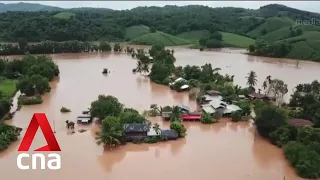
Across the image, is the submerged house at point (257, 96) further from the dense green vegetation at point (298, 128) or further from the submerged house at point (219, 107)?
the submerged house at point (219, 107)

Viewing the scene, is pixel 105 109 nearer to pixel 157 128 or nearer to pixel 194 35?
pixel 157 128

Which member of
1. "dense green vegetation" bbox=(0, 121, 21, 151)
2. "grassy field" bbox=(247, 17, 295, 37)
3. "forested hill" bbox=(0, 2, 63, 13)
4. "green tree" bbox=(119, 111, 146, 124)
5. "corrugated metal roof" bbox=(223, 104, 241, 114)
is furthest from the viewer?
"forested hill" bbox=(0, 2, 63, 13)

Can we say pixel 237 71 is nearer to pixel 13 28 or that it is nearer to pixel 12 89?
pixel 12 89

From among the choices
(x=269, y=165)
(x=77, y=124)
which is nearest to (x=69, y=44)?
(x=77, y=124)

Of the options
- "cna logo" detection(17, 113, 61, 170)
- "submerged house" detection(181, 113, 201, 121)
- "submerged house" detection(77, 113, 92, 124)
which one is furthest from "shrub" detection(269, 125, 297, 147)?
"cna logo" detection(17, 113, 61, 170)

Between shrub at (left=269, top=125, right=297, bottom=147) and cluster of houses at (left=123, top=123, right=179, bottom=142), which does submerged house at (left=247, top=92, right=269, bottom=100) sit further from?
cluster of houses at (left=123, top=123, right=179, bottom=142)

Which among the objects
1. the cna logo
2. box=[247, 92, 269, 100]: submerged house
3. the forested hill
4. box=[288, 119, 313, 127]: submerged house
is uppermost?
the forested hill
